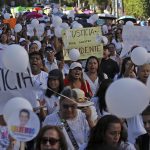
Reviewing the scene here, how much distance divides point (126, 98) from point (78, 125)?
1.42 metres

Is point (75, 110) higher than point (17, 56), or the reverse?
point (17, 56)

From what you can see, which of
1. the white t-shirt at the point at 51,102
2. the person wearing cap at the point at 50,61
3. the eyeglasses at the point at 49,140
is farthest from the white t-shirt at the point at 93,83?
the eyeglasses at the point at 49,140

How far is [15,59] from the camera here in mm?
5859

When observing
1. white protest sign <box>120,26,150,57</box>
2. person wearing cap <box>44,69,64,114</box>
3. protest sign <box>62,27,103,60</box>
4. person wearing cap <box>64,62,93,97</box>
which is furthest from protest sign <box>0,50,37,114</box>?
protest sign <box>62,27,103,60</box>

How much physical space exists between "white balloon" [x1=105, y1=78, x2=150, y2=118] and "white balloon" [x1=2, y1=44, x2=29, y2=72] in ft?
5.43

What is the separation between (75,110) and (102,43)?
19.4ft

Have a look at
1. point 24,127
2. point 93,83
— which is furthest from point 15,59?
point 93,83

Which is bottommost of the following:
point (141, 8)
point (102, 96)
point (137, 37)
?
point (141, 8)

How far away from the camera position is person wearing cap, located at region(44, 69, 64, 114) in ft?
22.9

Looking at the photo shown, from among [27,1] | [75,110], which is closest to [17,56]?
[75,110]

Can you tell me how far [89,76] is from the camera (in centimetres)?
852

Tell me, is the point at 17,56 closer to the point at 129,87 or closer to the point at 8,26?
the point at 129,87

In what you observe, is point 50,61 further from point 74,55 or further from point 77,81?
point 77,81

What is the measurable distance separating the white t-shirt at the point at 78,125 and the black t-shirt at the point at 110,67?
13.8ft
